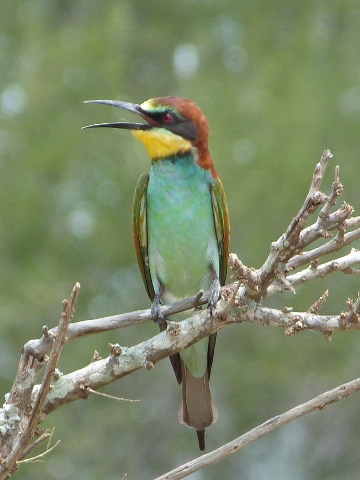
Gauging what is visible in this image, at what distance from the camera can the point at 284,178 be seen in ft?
19.1

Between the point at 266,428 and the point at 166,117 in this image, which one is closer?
the point at 266,428

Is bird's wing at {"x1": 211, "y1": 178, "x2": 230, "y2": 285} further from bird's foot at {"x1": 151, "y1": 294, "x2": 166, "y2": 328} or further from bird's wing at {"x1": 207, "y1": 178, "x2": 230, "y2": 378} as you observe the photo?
bird's foot at {"x1": 151, "y1": 294, "x2": 166, "y2": 328}

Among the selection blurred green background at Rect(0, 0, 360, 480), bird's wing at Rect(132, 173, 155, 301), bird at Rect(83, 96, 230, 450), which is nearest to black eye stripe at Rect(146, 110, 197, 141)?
bird at Rect(83, 96, 230, 450)

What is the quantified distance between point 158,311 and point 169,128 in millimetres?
869

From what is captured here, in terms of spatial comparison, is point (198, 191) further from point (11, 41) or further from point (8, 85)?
point (11, 41)

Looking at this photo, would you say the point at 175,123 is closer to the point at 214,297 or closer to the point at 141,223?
the point at 141,223

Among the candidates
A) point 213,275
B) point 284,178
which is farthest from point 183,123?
point 284,178

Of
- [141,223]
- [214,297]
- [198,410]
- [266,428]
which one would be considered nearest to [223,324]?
[214,297]

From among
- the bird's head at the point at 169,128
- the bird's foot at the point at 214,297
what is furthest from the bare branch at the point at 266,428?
the bird's head at the point at 169,128

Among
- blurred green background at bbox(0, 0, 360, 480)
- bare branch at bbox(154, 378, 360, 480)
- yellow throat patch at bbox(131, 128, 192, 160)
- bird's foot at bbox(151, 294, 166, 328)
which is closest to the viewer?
bare branch at bbox(154, 378, 360, 480)

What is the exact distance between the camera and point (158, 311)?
9.37 ft

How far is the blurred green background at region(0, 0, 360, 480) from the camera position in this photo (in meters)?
5.80

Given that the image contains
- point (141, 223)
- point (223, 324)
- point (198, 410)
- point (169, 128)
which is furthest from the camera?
point (141, 223)

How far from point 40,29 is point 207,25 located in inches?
61.2
